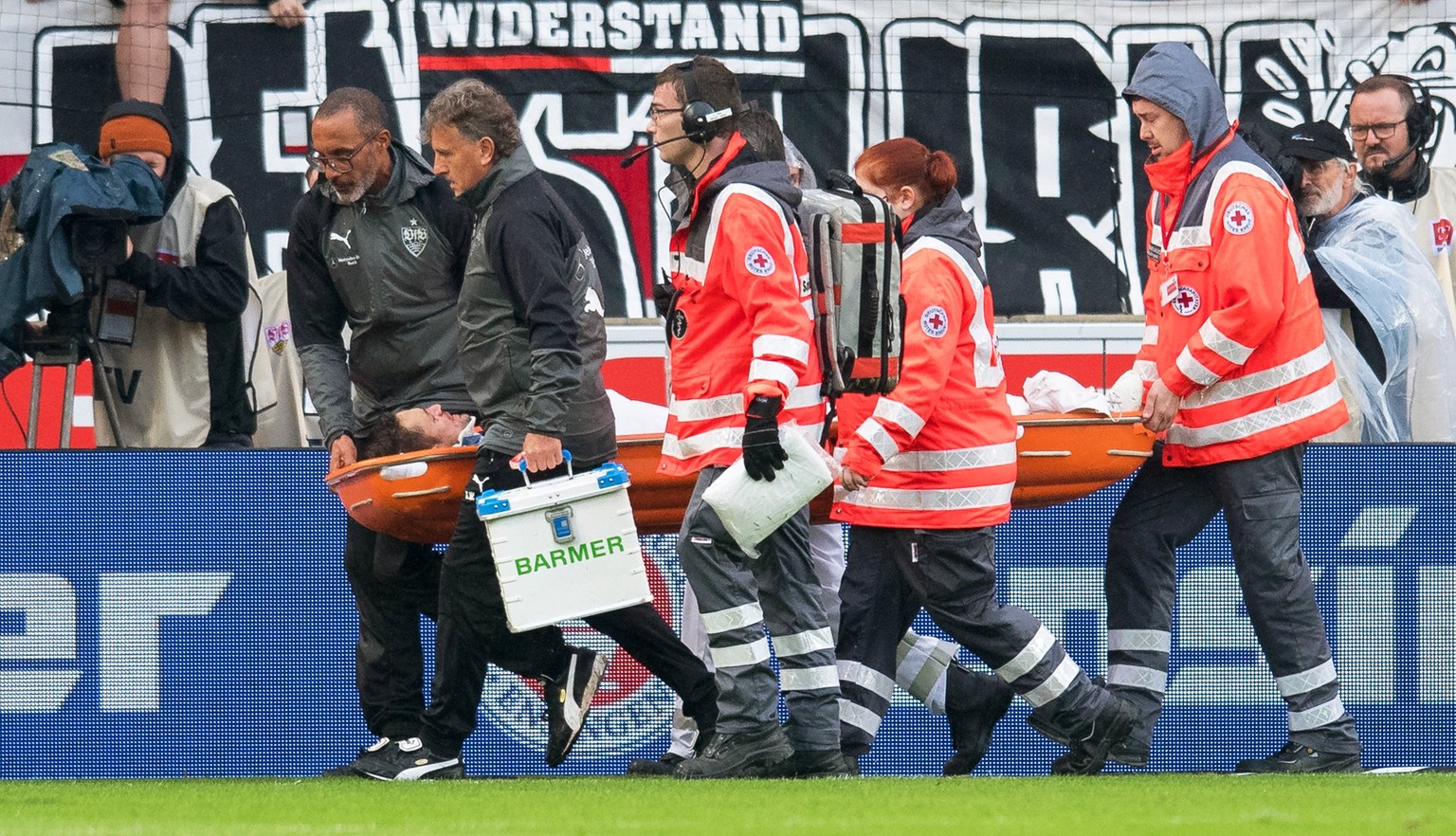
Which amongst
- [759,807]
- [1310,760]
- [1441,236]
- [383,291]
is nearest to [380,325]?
[383,291]

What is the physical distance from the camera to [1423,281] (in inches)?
299

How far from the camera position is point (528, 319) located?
5828 millimetres

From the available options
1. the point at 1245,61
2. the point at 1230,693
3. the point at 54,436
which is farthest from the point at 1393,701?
the point at 54,436

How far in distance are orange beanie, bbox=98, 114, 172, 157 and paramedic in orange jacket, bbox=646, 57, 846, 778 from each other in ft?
7.35

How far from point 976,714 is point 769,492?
1268mm

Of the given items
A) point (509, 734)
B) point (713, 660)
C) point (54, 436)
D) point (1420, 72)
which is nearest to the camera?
point (713, 660)

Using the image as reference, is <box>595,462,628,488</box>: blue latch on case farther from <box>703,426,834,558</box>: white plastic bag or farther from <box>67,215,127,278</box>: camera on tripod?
<box>67,215,127,278</box>: camera on tripod

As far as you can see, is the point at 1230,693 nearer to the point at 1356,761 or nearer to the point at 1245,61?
the point at 1356,761

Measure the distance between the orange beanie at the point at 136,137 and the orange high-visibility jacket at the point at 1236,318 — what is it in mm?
3270

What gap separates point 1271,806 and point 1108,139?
542 centimetres

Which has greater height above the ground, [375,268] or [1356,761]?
[375,268]

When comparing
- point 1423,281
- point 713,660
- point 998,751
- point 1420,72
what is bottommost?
point 998,751

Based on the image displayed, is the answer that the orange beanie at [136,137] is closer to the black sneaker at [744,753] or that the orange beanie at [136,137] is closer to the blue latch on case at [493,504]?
the blue latch on case at [493,504]

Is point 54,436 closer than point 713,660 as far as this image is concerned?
No
